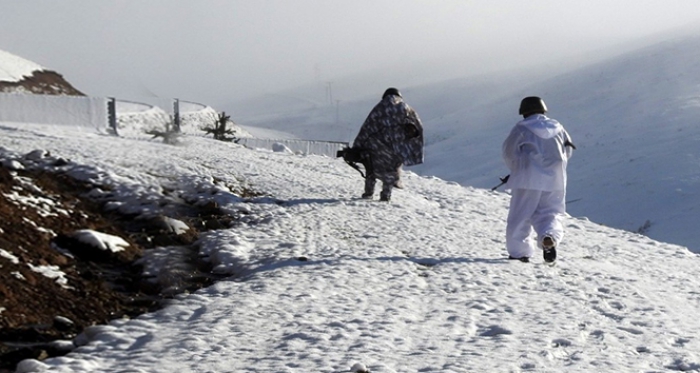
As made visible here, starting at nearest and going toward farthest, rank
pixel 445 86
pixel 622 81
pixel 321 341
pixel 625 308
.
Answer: pixel 321 341 < pixel 625 308 < pixel 622 81 < pixel 445 86

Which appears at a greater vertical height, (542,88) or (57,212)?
(542,88)

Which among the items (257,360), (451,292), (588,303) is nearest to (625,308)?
(588,303)

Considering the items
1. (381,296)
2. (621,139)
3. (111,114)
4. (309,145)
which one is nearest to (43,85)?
(309,145)

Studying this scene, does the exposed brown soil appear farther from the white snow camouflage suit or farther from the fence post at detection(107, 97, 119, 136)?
the white snow camouflage suit

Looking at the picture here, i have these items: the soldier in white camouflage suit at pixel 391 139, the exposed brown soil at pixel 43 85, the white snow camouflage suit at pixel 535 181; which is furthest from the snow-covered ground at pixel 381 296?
the exposed brown soil at pixel 43 85

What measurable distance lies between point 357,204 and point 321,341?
6.47 metres

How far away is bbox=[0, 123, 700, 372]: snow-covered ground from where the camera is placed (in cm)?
582

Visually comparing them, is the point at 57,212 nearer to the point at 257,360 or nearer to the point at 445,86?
the point at 257,360

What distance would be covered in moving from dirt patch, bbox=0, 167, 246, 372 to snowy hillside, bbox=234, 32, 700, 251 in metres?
18.4

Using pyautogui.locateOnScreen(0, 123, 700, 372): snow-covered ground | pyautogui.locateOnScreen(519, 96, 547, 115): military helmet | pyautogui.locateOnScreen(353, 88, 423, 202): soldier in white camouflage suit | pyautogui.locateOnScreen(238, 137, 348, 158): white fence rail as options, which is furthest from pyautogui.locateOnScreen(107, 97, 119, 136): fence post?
pyautogui.locateOnScreen(519, 96, 547, 115): military helmet

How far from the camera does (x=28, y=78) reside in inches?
1633

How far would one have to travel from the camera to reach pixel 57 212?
930cm

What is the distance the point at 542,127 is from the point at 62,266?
5.27m

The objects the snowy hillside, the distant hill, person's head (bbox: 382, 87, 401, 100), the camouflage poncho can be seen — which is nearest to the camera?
the camouflage poncho
